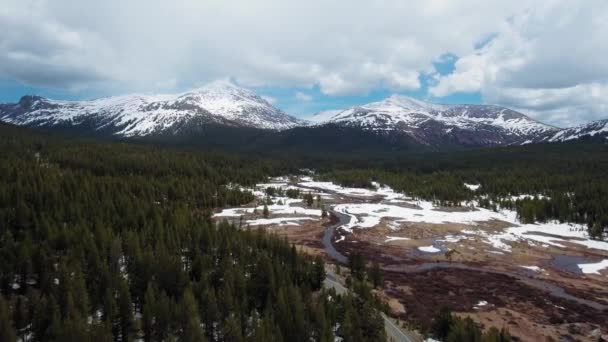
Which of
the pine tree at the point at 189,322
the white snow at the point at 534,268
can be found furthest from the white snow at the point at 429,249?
the pine tree at the point at 189,322

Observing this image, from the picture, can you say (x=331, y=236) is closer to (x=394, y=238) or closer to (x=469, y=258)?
(x=394, y=238)

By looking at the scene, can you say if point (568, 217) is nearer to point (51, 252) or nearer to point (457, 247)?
point (457, 247)

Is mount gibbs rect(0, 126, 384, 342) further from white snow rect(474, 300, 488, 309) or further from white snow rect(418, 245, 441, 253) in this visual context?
white snow rect(418, 245, 441, 253)

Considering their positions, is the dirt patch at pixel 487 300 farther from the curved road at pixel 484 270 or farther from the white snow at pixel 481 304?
the curved road at pixel 484 270

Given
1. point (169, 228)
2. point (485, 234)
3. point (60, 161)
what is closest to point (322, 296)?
point (169, 228)

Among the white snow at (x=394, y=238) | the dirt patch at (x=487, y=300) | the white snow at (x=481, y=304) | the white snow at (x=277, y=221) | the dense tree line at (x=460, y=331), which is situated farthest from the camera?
the white snow at (x=277, y=221)

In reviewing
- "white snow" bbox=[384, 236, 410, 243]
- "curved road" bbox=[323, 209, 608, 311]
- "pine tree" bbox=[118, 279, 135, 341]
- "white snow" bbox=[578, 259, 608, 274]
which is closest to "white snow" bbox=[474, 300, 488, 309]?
"curved road" bbox=[323, 209, 608, 311]
